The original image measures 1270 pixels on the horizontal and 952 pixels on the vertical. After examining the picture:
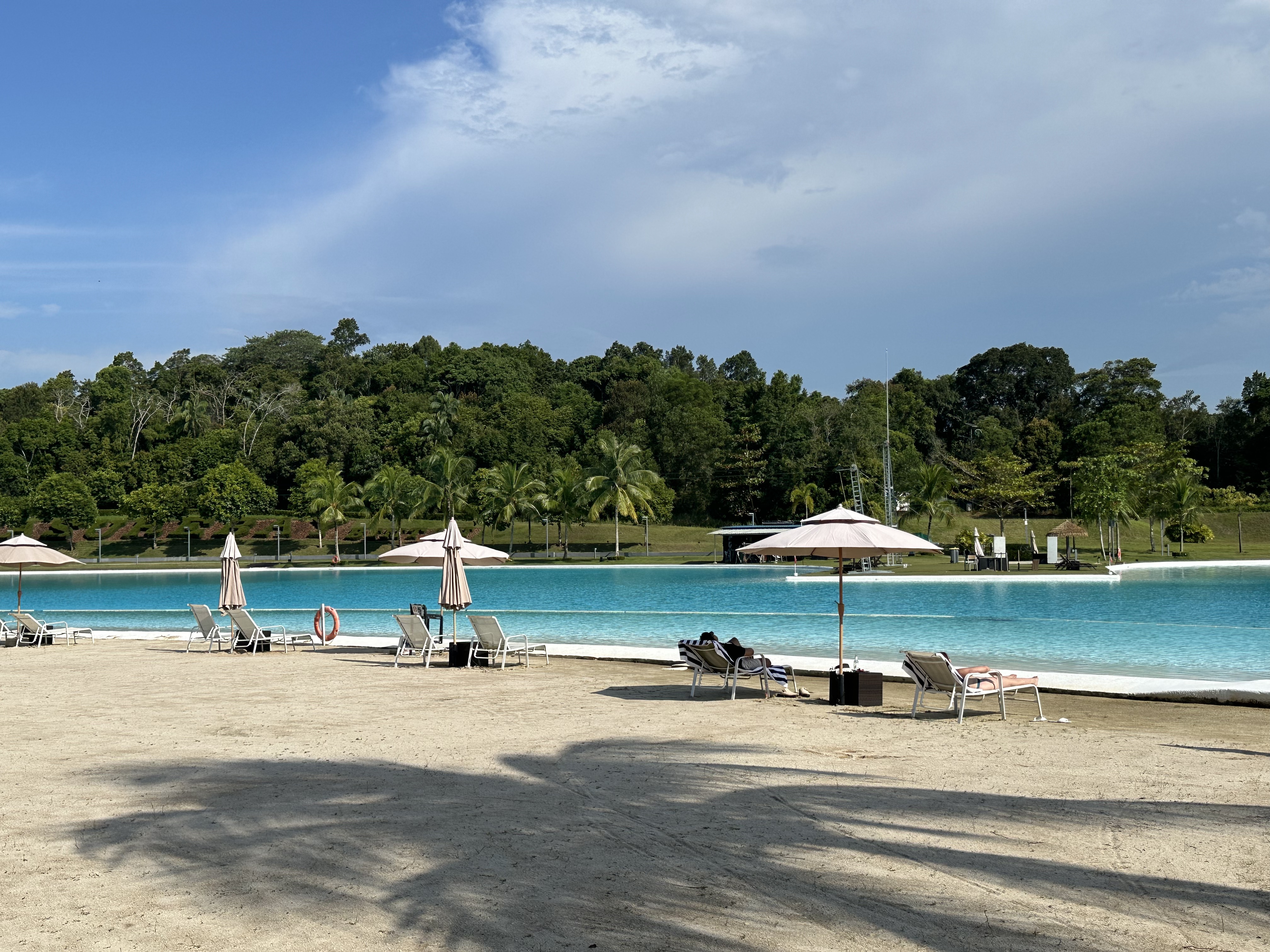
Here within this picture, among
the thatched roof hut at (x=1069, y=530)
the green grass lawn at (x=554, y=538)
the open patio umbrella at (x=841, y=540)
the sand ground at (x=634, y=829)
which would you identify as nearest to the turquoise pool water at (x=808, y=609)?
the open patio umbrella at (x=841, y=540)

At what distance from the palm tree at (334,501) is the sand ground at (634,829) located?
4659 cm

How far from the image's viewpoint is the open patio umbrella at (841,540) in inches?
403

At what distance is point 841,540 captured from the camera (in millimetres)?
10273

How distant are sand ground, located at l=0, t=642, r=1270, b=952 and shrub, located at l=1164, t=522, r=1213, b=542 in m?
45.4

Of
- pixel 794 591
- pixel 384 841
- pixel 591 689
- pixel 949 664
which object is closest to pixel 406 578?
pixel 794 591

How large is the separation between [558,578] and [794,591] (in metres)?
11.4

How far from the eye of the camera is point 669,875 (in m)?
4.58

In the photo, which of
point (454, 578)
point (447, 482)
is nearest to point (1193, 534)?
point (447, 482)

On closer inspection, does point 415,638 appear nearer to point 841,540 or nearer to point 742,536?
point 841,540

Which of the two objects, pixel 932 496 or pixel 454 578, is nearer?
pixel 454 578

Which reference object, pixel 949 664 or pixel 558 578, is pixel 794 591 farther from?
pixel 949 664

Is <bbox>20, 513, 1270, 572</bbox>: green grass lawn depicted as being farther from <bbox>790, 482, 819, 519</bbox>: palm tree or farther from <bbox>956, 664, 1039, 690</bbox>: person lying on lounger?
<bbox>956, 664, 1039, 690</bbox>: person lying on lounger

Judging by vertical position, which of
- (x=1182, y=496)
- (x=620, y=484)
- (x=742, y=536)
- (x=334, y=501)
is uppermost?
(x=620, y=484)

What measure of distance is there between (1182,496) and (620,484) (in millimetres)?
25323
